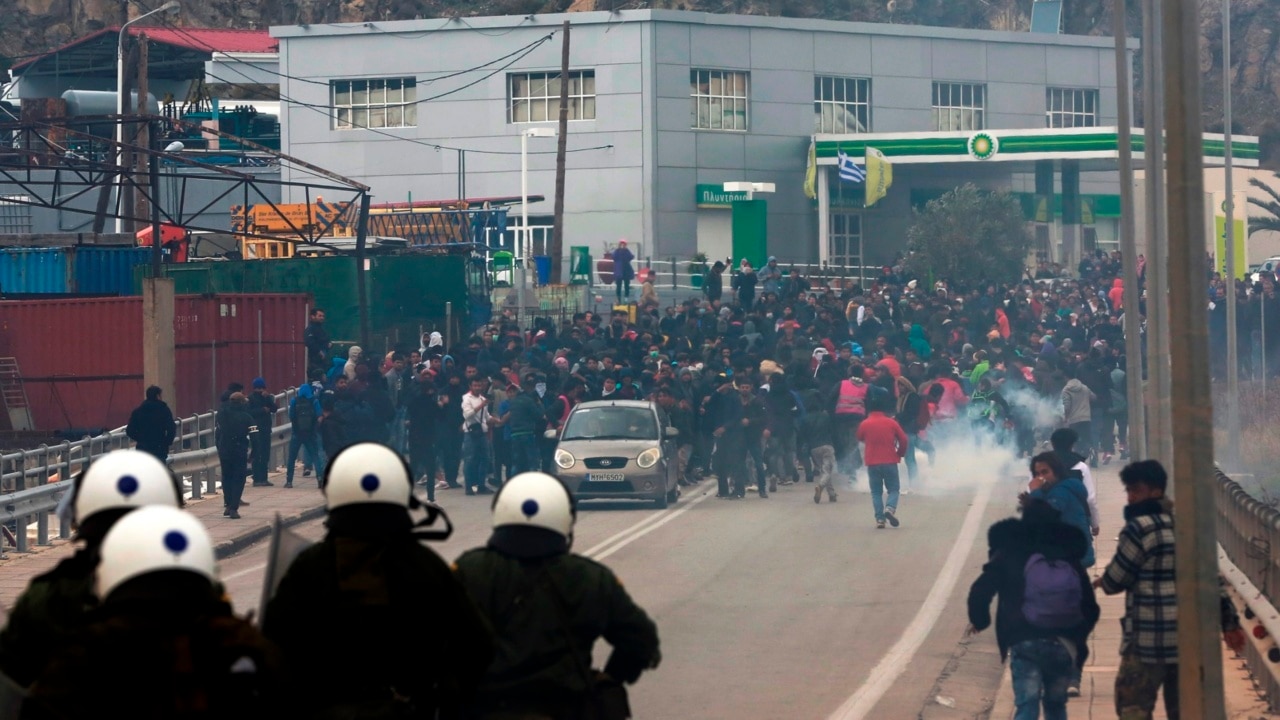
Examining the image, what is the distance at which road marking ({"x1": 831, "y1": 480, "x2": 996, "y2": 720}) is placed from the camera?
1080 centimetres

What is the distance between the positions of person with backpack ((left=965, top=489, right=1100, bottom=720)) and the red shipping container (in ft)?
73.5

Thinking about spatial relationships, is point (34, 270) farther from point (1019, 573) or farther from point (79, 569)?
point (79, 569)

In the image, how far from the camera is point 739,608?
1460 cm

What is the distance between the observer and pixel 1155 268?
59.1 ft

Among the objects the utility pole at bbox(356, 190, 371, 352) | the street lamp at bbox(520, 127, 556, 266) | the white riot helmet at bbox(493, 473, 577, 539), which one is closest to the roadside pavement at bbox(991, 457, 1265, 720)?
the white riot helmet at bbox(493, 473, 577, 539)

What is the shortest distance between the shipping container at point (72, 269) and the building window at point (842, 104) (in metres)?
23.1

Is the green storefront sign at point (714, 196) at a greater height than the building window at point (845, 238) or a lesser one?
greater

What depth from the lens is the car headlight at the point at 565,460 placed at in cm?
2197

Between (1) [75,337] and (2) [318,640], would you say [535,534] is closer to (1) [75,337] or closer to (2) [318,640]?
(2) [318,640]

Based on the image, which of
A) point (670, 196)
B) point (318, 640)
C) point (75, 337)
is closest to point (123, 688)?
point (318, 640)

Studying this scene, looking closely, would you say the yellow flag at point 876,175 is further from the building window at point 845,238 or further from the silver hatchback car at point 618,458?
the silver hatchback car at point 618,458

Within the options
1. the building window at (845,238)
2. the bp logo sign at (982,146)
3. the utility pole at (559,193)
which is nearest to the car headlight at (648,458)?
the utility pole at (559,193)

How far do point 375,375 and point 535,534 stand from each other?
1854cm

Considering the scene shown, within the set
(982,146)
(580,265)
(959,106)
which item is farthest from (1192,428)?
(959,106)
